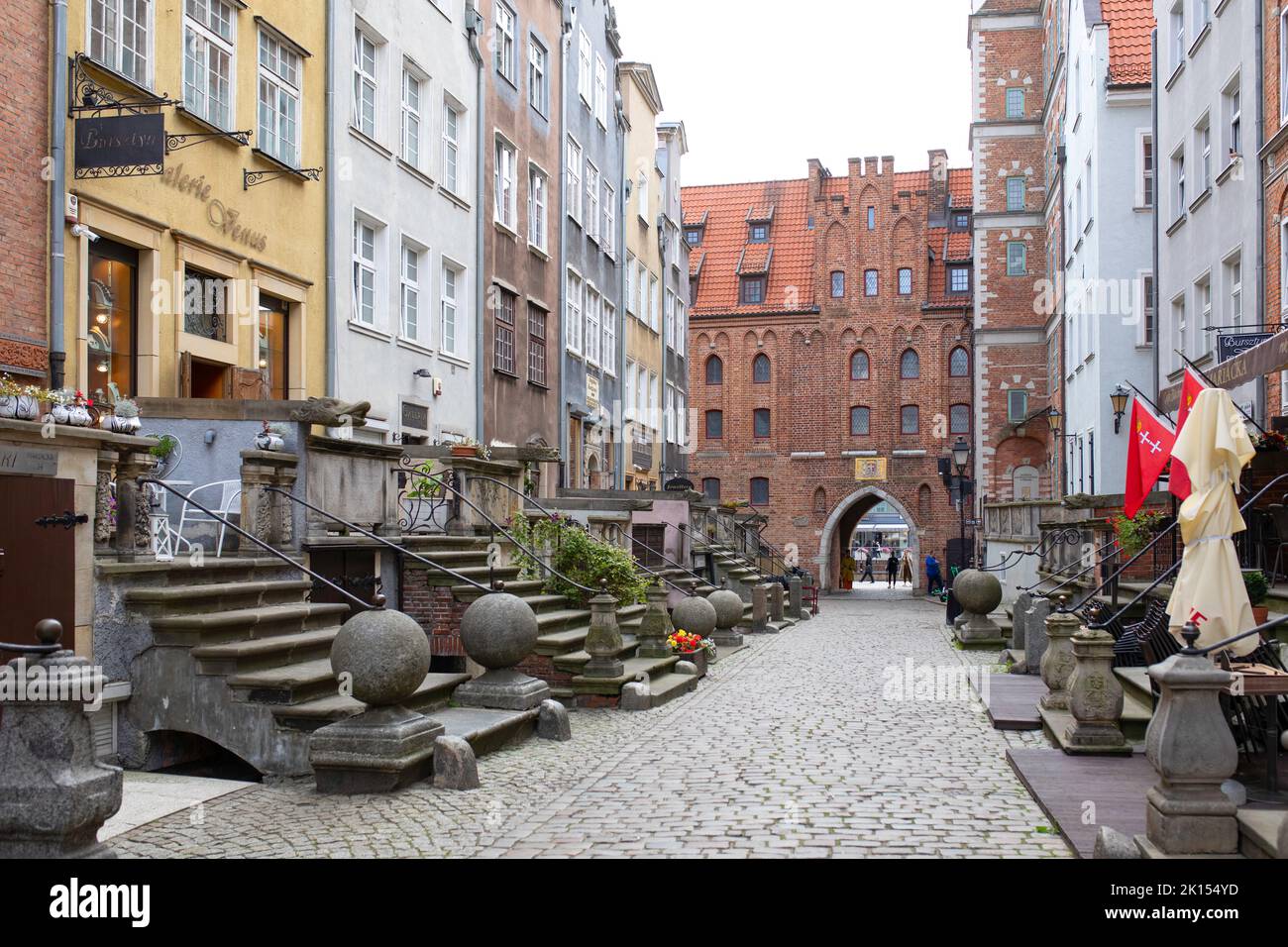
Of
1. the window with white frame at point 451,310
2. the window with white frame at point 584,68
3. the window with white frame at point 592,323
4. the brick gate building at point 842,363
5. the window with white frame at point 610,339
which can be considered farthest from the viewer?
the brick gate building at point 842,363

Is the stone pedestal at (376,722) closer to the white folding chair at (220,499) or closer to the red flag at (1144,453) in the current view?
the white folding chair at (220,499)

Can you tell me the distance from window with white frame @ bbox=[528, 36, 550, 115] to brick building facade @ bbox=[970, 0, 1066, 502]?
23863 millimetres

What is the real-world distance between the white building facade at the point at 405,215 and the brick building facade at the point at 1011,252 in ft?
92.7

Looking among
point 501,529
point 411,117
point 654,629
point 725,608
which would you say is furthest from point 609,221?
point 501,529

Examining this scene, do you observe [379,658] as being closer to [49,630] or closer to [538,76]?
[49,630]

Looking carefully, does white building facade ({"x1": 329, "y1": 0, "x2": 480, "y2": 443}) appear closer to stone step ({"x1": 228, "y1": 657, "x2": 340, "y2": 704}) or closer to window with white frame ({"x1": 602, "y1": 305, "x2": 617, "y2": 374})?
stone step ({"x1": 228, "y1": 657, "x2": 340, "y2": 704})

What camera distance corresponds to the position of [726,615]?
68.9ft

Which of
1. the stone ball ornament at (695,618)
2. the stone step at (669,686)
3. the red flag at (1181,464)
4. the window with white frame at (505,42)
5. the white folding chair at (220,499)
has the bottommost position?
the stone step at (669,686)

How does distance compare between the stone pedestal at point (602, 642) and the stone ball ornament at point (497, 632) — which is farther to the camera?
the stone pedestal at point (602, 642)

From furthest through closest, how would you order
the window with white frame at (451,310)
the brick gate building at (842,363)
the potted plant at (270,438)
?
the brick gate building at (842,363), the window with white frame at (451,310), the potted plant at (270,438)

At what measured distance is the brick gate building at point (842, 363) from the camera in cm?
5094

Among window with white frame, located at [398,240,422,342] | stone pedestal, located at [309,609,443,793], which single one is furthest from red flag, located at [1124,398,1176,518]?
window with white frame, located at [398,240,422,342]

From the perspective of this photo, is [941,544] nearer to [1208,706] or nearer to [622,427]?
[622,427]

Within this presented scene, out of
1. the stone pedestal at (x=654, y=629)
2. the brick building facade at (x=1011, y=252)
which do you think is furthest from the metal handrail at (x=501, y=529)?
the brick building facade at (x=1011, y=252)
